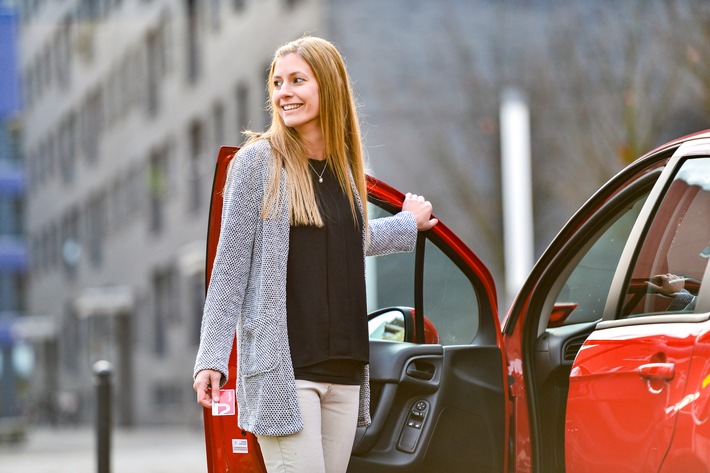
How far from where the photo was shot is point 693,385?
3.41 meters

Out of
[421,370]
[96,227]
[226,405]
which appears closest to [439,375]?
[421,370]

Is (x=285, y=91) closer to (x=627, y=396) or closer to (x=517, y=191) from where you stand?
(x=627, y=396)

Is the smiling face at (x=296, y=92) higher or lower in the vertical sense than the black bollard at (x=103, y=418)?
higher

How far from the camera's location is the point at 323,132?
12.7ft

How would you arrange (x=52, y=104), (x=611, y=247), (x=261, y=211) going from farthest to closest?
1. (x=52, y=104)
2. (x=611, y=247)
3. (x=261, y=211)

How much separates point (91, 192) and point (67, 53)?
5165mm

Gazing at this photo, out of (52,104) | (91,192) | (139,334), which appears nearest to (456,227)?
(139,334)

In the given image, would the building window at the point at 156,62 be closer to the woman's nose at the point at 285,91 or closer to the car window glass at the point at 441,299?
the car window glass at the point at 441,299

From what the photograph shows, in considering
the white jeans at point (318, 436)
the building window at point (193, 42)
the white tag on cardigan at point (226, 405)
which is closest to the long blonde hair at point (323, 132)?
the white jeans at point (318, 436)

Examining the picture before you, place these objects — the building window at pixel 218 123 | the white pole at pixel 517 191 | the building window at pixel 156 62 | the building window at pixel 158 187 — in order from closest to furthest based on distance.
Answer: the white pole at pixel 517 191, the building window at pixel 218 123, the building window at pixel 156 62, the building window at pixel 158 187

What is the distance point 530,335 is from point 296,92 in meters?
1.38

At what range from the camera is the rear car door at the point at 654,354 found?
3.46m

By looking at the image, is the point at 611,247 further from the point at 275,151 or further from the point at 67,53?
the point at 67,53

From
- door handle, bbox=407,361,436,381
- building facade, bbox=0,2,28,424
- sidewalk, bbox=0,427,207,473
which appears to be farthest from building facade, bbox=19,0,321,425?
door handle, bbox=407,361,436,381
